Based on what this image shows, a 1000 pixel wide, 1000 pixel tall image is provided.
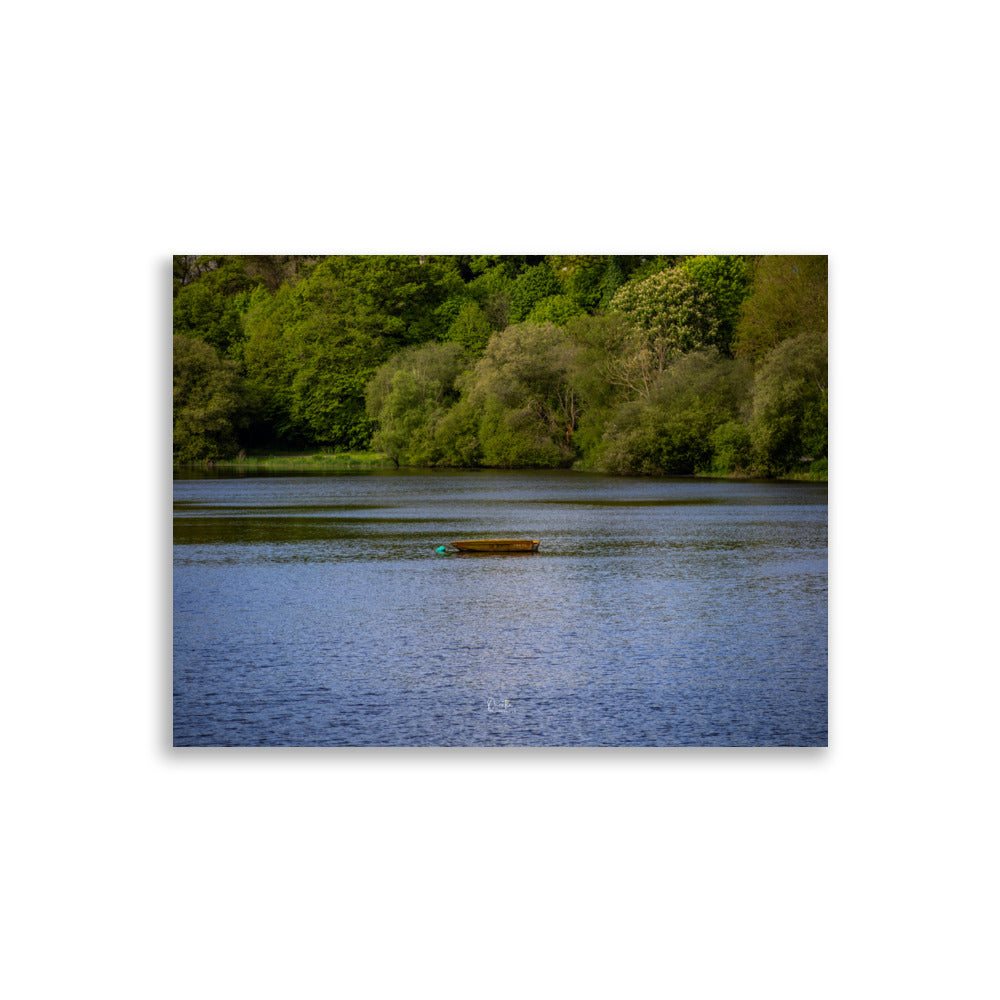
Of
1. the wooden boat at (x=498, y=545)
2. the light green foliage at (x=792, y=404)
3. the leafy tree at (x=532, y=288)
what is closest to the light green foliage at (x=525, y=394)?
the leafy tree at (x=532, y=288)

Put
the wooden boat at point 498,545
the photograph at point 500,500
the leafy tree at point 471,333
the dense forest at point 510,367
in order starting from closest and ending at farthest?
the photograph at point 500,500
the dense forest at point 510,367
the leafy tree at point 471,333
the wooden boat at point 498,545

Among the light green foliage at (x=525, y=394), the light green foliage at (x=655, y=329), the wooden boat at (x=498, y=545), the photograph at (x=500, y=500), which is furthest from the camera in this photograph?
the wooden boat at (x=498, y=545)

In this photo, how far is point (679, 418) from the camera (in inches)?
335

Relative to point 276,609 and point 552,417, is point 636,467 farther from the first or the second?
point 276,609

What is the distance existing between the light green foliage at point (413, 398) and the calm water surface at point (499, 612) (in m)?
0.26

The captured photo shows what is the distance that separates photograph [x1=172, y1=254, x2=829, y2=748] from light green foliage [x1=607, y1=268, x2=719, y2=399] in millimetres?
→ 23

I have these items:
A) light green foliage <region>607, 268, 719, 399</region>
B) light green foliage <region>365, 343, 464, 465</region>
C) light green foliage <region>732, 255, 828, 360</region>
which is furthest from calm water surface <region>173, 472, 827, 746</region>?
light green foliage <region>732, 255, 828, 360</region>

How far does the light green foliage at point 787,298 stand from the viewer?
744 centimetres

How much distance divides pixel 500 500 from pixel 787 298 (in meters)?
2.75

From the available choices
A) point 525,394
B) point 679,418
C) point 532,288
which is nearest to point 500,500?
point 525,394

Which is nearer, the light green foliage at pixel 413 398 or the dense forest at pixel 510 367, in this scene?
the dense forest at pixel 510 367

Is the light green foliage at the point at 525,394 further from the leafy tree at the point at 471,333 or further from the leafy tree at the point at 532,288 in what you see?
the leafy tree at the point at 532,288
